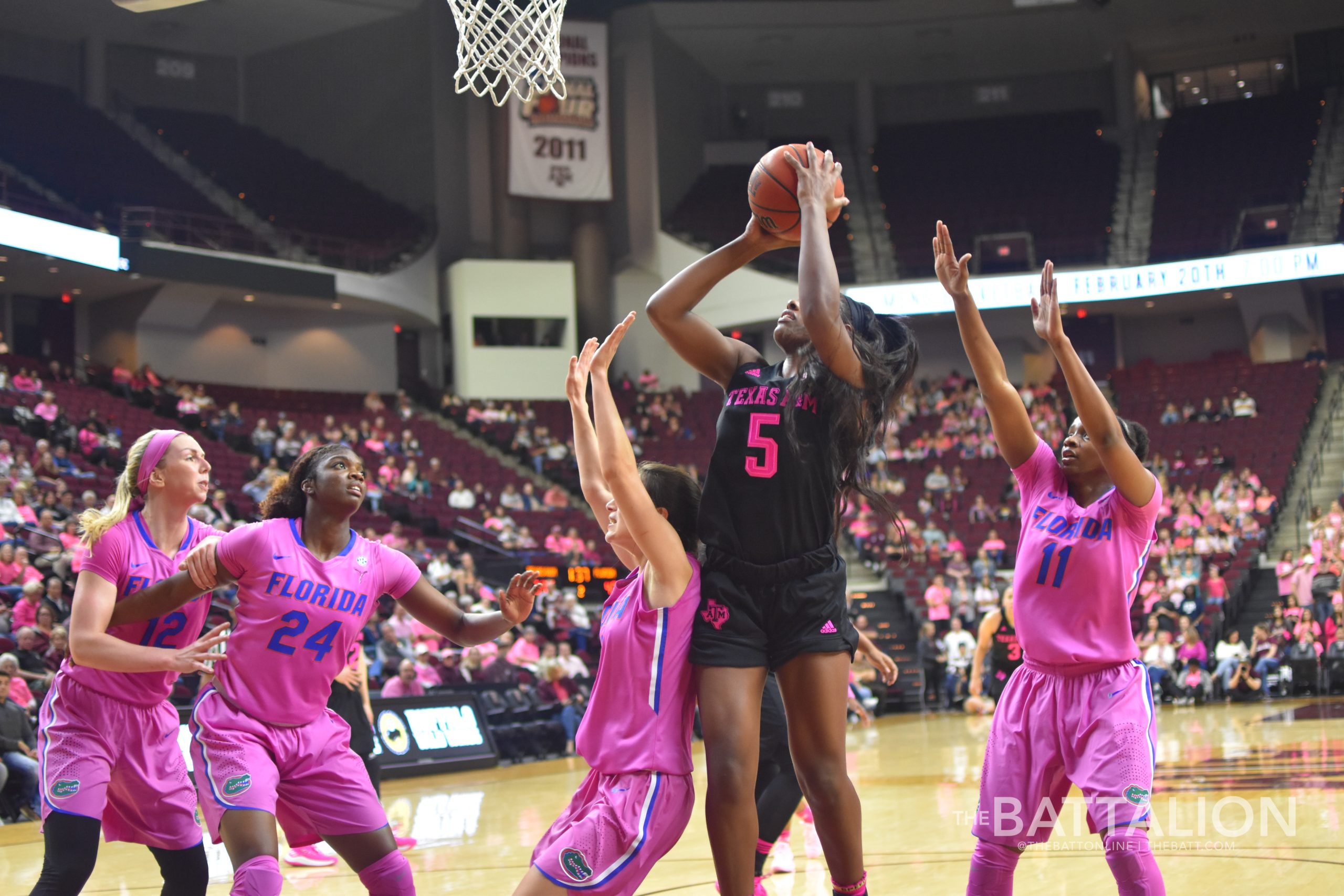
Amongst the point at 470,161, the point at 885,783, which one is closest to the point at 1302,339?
the point at 470,161

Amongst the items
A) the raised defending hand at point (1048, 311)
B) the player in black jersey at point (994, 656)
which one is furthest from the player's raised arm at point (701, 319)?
the player in black jersey at point (994, 656)

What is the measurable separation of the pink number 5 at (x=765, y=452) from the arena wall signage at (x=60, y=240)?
18934 mm

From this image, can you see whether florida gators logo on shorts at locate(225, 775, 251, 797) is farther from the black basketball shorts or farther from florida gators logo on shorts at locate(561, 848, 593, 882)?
the black basketball shorts

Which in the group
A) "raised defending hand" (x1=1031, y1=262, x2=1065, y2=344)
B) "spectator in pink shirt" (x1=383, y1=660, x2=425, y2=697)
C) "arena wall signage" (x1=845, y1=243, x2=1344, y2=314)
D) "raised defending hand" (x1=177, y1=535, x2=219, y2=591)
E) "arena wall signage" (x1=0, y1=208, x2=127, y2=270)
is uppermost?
"arena wall signage" (x1=0, y1=208, x2=127, y2=270)

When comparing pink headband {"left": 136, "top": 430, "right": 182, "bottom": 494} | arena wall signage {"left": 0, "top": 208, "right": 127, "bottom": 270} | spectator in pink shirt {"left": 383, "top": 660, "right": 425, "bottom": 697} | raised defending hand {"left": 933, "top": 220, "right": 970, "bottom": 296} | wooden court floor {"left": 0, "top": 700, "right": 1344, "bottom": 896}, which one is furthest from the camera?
arena wall signage {"left": 0, "top": 208, "right": 127, "bottom": 270}

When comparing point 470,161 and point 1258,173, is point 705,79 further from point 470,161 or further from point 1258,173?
point 1258,173

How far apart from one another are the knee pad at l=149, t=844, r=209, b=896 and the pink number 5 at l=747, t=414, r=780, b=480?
2.04m

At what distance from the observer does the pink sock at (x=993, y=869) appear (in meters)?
3.71

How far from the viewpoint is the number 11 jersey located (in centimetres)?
359

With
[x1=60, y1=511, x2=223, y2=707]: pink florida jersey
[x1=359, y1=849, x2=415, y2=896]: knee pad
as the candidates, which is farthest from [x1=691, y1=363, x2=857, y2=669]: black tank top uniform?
[x1=60, y1=511, x2=223, y2=707]: pink florida jersey

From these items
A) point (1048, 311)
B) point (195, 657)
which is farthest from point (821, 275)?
point (195, 657)

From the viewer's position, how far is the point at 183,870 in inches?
156

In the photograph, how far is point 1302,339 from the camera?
2734 centimetres

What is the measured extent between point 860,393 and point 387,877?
194 cm
